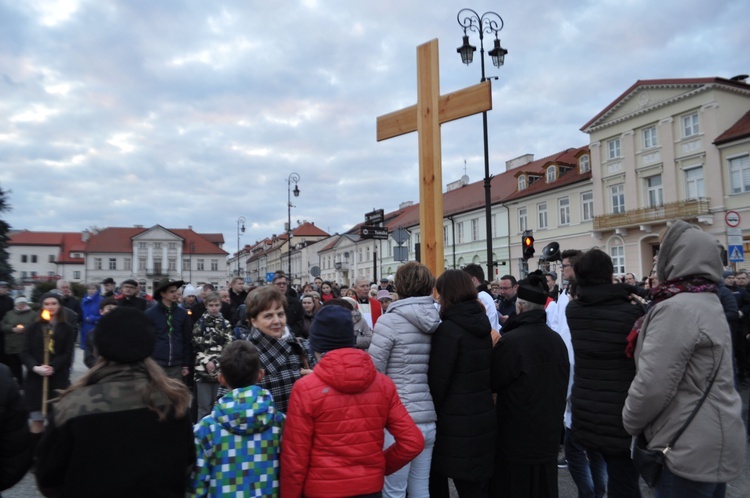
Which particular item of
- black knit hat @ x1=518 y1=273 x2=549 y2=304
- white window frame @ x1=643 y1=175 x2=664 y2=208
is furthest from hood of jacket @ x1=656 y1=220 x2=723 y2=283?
white window frame @ x1=643 y1=175 x2=664 y2=208

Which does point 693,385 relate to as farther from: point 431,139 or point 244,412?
point 431,139

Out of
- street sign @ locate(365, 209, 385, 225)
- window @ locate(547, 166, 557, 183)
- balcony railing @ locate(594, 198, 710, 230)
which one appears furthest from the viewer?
window @ locate(547, 166, 557, 183)

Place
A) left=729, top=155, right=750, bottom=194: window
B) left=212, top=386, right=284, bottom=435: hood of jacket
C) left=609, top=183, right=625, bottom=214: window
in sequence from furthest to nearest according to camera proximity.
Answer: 1. left=609, top=183, right=625, bottom=214: window
2. left=729, top=155, right=750, bottom=194: window
3. left=212, top=386, right=284, bottom=435: hood of jacket

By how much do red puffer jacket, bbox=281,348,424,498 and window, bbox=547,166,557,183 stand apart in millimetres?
39852

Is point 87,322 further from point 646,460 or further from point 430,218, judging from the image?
point 646,460

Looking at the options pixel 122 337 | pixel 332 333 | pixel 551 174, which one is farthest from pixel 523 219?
pixel 122 337

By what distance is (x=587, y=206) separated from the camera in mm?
36812

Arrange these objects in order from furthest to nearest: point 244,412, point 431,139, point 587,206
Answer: point 587,206
point 431,139
point 244,412

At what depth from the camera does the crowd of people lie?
91.3 inches

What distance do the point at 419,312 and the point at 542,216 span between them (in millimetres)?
39036

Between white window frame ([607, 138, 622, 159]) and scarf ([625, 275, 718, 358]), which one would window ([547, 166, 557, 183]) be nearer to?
white window frame ([607, 138, 622, 159])

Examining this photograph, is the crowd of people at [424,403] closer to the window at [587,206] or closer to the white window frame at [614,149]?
the white window frame at [614,149]

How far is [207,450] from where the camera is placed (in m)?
2.57

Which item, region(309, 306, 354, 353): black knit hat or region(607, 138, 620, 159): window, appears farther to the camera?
region(607, 138, 620, 159): window
